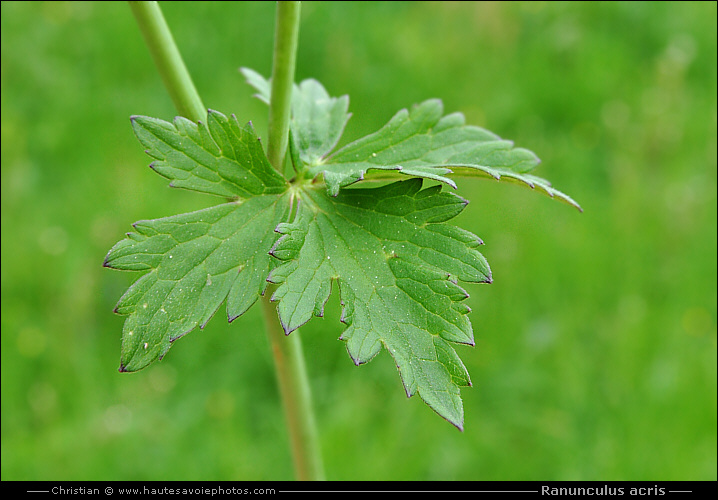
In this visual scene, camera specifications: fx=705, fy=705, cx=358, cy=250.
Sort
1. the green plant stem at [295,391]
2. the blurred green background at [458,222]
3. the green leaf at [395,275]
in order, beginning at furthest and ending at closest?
the blurred green background at [458,222] → the green plant stem at [295,391] → the green leaf at [395,275]

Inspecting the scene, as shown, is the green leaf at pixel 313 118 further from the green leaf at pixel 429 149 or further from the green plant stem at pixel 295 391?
the green plant stem at pixel 295 391

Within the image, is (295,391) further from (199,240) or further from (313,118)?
(313,118)

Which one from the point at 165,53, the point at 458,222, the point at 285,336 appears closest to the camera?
the point at 165,53

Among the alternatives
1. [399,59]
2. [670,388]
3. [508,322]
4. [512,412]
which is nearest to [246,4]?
[399,59]

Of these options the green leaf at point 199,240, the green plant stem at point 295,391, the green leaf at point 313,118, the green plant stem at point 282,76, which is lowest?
the green plant stem at point 295,391

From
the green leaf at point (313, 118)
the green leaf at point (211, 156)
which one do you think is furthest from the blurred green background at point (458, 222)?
the green leaf at point (211, 156)

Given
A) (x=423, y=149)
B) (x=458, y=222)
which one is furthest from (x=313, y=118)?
(x=458, y=222)
